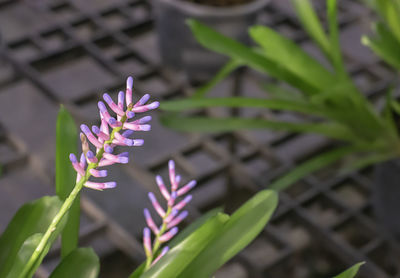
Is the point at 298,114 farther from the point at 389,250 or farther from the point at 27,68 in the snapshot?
the point at 27,68

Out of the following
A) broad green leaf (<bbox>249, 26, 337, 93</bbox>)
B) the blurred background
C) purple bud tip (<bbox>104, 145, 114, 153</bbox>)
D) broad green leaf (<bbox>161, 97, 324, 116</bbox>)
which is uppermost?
purple bud tip (<bbox>104, 145, 114, 153</bbox>)

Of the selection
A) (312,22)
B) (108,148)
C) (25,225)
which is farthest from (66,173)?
(312,22)

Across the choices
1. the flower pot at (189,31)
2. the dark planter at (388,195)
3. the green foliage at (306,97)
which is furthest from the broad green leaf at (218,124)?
the flower pot at (189,31)

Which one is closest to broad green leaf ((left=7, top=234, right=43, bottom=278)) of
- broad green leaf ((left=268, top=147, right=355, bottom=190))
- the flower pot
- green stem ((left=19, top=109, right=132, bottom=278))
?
green stem ((left=19, top=109, right=132, bottom=278))

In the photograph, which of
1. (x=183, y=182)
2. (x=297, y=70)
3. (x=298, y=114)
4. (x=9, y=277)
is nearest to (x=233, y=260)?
(x=183, y=182)

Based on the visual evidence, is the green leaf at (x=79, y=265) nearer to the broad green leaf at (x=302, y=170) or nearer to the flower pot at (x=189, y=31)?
the broad green leaf at (x=302, y=170)

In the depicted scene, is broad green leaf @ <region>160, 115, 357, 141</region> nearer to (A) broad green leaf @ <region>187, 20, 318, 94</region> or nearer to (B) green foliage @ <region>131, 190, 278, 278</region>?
(A) broad green leaf @ <region>187, 20, 318, 94</region>

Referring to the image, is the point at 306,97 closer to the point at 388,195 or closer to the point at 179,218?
the point at 388,195
